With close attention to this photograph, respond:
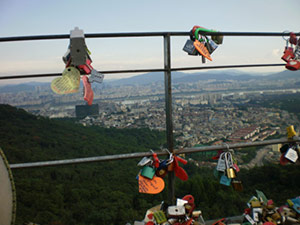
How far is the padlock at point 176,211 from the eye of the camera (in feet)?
5.01

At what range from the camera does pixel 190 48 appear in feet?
4.84

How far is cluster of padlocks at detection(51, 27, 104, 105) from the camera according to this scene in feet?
4.05

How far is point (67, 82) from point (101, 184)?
274 cm

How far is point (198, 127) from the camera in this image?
309 centimetres

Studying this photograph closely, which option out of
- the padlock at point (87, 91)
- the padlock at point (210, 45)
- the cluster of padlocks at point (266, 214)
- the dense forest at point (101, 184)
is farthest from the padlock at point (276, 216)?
the padlock at point (87, 91)

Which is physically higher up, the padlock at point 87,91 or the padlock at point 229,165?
the padlock at point 87,91

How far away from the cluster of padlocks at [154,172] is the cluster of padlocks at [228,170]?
0.27m

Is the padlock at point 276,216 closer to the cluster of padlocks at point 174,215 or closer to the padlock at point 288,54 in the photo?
the cluster of padlocks at point 174,215

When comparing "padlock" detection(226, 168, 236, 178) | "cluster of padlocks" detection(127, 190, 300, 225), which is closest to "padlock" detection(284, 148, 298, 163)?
"cluster of padlocks" detection(127, 190, 300, 225)

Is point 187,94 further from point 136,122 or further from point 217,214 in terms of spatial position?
point 217,214

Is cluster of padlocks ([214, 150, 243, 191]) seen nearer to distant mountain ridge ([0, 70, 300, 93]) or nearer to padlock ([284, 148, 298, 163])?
padlock ([284, 148, 298, 163])

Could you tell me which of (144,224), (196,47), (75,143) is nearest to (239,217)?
(144,224)

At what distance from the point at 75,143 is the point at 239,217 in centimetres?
608

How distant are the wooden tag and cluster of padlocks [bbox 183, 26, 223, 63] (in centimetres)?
68
